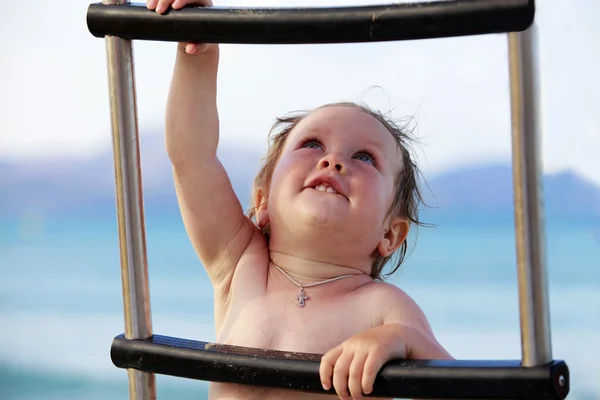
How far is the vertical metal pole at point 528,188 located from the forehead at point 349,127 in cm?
51

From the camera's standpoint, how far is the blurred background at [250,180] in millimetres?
4246

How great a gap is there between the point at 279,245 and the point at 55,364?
3166 millimetres

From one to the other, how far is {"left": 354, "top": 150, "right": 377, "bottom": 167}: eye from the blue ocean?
2.77m

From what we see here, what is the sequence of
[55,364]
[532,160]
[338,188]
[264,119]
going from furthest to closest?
[264,119]
[55,364]
[338,188]
[532,160]

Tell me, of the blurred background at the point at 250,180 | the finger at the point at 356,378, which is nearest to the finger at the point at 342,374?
the finger at the point at 356,378

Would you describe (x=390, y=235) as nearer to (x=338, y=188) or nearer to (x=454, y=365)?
(x=338, y=188)

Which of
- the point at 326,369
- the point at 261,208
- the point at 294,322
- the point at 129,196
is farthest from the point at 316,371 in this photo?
the point at 261,208

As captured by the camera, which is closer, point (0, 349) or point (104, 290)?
point (0, 349)

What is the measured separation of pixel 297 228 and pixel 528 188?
50 centimetres

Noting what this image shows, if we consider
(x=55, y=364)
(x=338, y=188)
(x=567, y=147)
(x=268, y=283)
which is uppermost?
(x=567, y=147)

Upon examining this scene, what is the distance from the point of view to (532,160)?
2.43 feet

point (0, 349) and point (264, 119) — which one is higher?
point (264, 119)

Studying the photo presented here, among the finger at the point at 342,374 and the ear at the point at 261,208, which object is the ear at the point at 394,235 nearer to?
the ear at the point at 261,208

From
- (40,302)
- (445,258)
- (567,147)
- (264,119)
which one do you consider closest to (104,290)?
(40,302)
